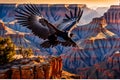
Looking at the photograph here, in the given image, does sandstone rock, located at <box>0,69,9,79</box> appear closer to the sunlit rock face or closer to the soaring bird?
the soaring bird

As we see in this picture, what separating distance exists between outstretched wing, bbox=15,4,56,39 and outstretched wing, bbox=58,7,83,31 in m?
0.12

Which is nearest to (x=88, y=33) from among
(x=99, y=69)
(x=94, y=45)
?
(x=94, y=45)

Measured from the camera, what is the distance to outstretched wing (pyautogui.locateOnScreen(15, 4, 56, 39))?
3.76 metres

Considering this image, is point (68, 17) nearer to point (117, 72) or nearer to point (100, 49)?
point (100, 49)

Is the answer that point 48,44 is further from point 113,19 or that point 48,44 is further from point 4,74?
point 113,19

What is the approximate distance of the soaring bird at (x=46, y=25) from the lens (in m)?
3.74

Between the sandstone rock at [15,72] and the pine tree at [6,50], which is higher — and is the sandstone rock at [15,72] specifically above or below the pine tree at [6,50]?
below

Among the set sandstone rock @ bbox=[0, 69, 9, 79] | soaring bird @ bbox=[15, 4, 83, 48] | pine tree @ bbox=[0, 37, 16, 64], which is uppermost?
soaring bird @ bbox=[15, 4, 83, 48]

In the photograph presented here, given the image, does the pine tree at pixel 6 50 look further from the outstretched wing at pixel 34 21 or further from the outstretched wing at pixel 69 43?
the outstretched wing at pixel 69 43

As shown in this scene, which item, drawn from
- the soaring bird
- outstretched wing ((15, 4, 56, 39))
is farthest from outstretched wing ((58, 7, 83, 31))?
outstretched wing ((15, 4, 56, 39))

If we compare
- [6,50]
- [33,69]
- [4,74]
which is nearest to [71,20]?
[33,69]

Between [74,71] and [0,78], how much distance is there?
86 cm

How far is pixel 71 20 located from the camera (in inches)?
149

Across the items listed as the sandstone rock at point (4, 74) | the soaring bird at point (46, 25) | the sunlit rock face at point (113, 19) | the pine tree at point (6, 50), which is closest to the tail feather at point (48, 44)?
the soaring bird at point (46, 25)
